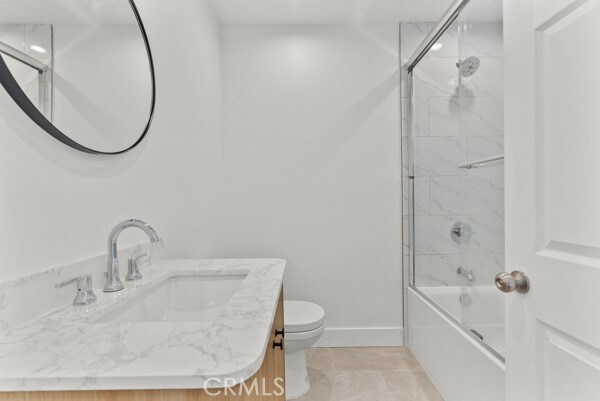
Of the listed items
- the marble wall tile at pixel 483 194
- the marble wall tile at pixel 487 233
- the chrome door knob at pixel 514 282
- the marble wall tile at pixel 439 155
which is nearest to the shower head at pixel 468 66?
the marble wall tile at pixel 439 155

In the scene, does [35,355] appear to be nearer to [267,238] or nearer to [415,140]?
[267,238]

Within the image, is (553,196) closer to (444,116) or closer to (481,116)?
(481,116)

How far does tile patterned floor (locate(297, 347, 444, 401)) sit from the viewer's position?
6.07ft

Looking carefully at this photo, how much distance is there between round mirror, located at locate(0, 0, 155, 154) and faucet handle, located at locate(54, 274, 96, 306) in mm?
384

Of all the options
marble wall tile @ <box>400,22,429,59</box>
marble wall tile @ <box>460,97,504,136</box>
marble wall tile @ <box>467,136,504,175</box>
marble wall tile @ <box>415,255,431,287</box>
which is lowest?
marble wall tile @ <box>415,255,431,287</box>

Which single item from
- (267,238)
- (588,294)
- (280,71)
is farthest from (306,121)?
(588,294)

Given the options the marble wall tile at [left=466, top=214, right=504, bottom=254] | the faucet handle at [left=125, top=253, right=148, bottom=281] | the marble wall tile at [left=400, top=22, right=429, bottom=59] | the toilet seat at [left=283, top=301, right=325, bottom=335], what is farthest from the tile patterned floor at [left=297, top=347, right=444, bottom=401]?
the marble wall tile at [left=400, top=22, right=429, bottom=59]

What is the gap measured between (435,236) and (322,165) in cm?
92

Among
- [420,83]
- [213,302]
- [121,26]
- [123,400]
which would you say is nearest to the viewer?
[123,400]

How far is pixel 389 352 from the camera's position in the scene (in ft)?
7.75

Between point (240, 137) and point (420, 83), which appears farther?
point (240, 137)

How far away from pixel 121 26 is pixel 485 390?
202cm

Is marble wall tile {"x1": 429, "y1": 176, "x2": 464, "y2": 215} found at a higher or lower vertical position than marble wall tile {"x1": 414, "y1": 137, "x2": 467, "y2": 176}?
lower

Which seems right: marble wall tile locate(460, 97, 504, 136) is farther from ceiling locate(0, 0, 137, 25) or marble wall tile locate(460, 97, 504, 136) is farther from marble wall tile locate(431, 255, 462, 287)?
ceiling locate(0, 0, 137, 25)
